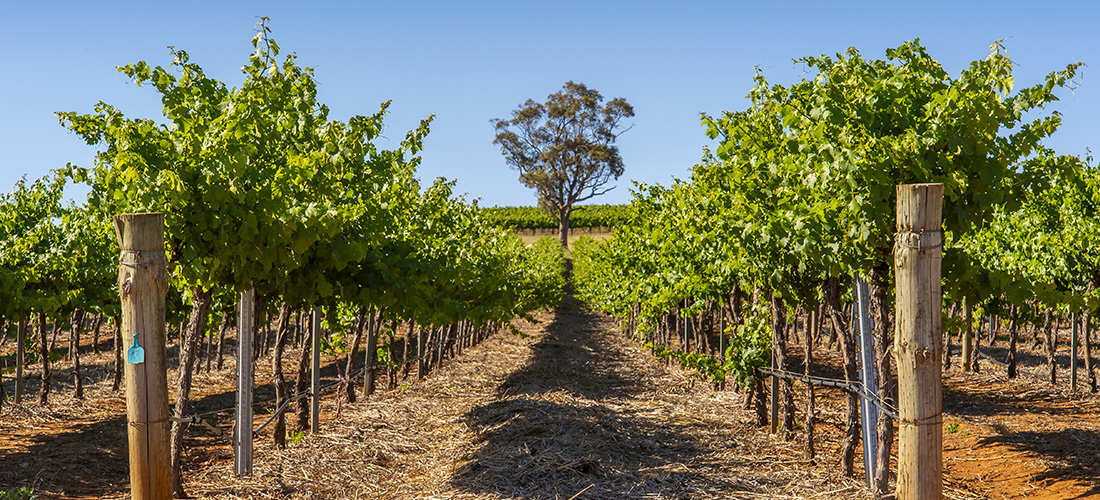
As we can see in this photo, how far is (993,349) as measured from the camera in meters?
23.4

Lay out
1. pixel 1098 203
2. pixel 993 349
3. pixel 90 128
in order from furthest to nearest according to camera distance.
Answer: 1. pixel 993 349
2. pixel 1098 203
3. pixel 90 128

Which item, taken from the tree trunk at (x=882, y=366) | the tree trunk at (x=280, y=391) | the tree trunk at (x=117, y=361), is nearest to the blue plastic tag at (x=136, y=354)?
the tree trunk at (x=280, y=391)

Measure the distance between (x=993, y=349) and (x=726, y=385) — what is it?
42.7ft

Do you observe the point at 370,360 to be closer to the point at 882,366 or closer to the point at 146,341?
the point at 146,341

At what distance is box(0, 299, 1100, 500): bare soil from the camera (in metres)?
7.07

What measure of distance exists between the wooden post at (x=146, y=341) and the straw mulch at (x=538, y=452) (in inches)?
96.2

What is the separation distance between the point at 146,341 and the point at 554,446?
15.1ft

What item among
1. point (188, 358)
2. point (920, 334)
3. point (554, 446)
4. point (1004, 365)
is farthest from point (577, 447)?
point (1004, 365)

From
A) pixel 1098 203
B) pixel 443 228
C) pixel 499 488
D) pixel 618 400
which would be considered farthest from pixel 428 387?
pixel 1098 203

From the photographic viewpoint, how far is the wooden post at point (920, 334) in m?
4.29

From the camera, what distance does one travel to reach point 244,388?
23.5 feet

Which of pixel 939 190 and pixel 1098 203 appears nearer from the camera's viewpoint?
pixel 939 190

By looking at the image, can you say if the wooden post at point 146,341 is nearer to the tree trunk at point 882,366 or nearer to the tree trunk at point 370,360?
the tree trunk at point 882,366

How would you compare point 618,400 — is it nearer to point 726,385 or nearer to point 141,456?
point 726,385
